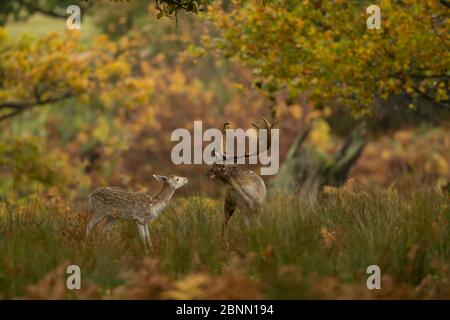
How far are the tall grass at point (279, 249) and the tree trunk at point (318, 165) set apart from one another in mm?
9464

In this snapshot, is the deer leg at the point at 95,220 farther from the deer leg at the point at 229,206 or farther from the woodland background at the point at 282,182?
the deer leg at the point at 229,206

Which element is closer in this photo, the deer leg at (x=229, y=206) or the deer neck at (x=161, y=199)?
the deer neck at (x=161, y=199)

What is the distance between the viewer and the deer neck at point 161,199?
36.1 ft

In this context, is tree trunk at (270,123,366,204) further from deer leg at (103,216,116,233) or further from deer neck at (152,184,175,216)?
deer leg at (103,216,116,233)

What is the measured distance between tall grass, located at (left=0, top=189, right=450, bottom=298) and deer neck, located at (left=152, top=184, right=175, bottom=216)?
0.79 feet

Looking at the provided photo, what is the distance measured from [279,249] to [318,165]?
12.1 metres

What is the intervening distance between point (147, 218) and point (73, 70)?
1132cm

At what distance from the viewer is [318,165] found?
68.3 feet

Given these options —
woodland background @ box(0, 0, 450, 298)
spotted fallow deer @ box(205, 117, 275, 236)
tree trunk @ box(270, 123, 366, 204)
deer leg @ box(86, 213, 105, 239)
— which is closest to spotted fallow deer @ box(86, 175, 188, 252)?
deer leg @ box(86, 213, 105, 239)

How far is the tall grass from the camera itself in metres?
8.30

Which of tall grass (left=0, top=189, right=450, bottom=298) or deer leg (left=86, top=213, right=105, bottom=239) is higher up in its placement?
deer leg (left=86, top=213, right=105, bottom=239)

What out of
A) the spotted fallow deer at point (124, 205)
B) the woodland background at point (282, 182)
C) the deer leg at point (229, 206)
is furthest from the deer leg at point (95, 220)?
the deer leg at point (229, 206)
